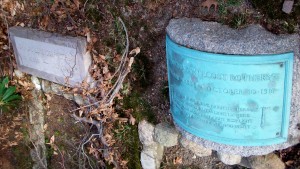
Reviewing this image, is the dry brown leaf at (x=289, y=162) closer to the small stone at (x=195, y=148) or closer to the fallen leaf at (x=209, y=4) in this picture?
the small stone at (x=195, y=148)

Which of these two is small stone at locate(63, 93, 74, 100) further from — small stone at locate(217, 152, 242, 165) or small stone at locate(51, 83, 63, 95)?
small stone at locate(217, 152, 242, 165)

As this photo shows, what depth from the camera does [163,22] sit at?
2496 millimetres

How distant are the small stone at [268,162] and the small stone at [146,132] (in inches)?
33.0

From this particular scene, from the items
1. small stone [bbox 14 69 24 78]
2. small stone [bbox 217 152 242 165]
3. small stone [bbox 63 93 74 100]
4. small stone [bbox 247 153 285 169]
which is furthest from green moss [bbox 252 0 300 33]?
small stone [bbox 14 69 24 78]

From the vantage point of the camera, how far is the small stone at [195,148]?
267 centimetres

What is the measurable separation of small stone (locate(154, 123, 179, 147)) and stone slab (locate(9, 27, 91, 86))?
75 cm

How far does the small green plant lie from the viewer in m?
3.48

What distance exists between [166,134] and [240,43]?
111 cm

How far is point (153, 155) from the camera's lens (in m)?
2.97

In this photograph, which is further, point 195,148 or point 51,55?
point 51,55

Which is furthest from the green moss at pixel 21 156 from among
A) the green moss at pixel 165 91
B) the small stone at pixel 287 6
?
the small stone at pixel 287 6

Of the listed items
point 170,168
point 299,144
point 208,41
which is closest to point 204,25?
point 208,41

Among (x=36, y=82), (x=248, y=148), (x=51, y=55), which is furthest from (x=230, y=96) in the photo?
(x=36, y=82)

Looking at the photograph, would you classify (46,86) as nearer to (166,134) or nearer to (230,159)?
(166,134)
